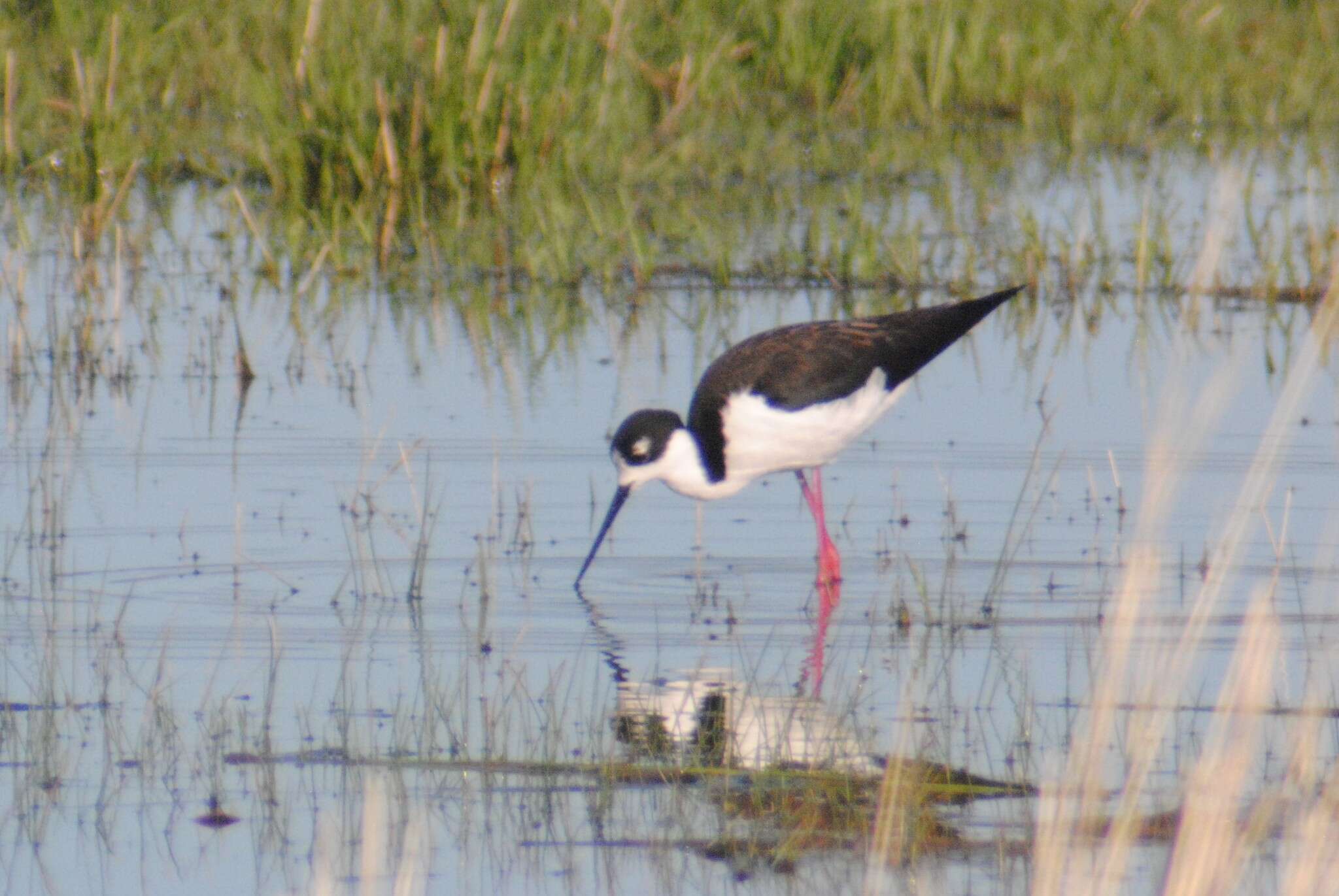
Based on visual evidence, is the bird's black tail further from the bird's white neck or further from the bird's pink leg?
the bird's white neck

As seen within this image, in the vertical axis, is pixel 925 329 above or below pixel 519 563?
above

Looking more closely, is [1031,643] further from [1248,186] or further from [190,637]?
[1248,186]

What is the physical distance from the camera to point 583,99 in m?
13.1

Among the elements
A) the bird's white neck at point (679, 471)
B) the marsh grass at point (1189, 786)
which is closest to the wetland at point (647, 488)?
the marsh grass at point (1189, 786)

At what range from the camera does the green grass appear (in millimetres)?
11836

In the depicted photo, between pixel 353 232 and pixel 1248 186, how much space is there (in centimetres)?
423

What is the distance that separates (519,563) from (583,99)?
6.59 metres

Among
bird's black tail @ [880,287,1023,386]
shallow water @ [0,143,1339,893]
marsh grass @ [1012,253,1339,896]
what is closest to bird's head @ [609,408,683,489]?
shallow water @ [0,143,1339,893]

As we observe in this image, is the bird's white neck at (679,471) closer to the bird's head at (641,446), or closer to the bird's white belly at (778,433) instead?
the bird's head at (641,446)

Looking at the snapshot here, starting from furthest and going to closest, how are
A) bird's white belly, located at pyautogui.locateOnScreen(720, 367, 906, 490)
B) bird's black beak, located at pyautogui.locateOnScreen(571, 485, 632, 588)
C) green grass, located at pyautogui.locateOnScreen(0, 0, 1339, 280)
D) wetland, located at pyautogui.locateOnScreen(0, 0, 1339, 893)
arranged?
green grass, located at pyautogui.locateOnScreen(0, 0, 1339, 280) < bird's white belly, located at pyautogui.locateOnScreen(720, 367, 906, 490) < bird's black beak, located at pyautogui.locateOnScreen(571, 485, 632, 588) < wetland, located at pyautogui.locateOnScreen(0, 0, 1339, 893)

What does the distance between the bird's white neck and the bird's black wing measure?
0.10 feet

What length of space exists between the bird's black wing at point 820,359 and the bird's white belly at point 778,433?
0.03m

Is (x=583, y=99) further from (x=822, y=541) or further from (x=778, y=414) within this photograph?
(x=822, y=541)

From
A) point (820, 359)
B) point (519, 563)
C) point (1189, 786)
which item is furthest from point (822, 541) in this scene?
point (1189, 786)
